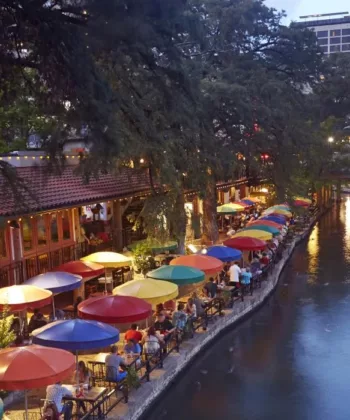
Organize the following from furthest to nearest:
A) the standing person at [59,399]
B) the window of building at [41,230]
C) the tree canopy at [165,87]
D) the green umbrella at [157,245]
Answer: the green umbrella at [157,245] → the window of building at [41,230] → the standing person at [59,399] → the tree canopy at [165,87]

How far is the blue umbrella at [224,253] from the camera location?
20391mm

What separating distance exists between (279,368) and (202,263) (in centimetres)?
455

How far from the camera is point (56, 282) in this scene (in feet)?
49.5

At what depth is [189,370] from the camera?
1500cm

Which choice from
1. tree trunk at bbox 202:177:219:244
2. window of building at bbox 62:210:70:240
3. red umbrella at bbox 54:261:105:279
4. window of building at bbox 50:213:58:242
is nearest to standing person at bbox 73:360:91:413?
red umbrella at bbox 54:261:105:279

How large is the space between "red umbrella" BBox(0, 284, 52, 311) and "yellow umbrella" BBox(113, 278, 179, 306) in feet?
7.00

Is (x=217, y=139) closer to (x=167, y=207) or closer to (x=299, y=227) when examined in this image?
(x=167, y=207)

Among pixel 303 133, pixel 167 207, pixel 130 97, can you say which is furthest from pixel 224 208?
pixel 130 97

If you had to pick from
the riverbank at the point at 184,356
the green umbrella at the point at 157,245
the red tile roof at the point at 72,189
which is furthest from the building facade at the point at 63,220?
the riverbank at the point at 184,356

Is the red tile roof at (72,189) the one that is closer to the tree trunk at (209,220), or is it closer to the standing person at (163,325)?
the standing person at (163,325)

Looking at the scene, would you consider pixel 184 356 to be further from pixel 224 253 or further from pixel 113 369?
pixel 224 253

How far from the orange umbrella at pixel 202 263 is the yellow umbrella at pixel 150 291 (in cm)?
303

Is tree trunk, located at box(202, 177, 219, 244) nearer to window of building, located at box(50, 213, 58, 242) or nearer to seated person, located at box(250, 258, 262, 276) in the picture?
seated person, located at box(250, 258, 262, 276)

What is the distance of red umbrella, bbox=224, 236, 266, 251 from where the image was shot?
22547mm
